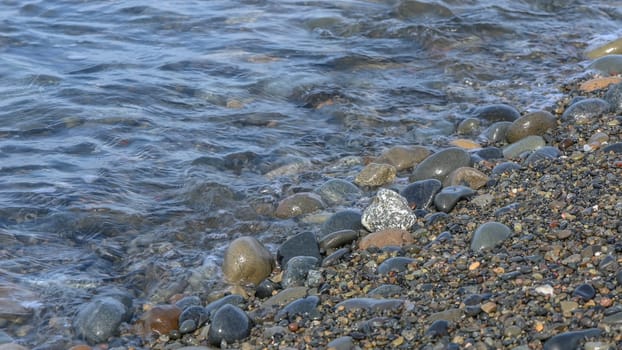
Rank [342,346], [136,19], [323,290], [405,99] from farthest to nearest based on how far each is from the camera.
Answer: [136,19] < [405,99] < [323,290] < [342,346]

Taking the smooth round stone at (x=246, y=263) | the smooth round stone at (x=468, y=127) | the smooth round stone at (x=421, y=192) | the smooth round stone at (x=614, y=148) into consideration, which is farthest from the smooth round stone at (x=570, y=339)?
the smooth round stone at (x=468, y=127)

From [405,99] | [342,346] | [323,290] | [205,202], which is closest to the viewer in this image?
[342,346]

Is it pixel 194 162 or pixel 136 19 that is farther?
pixel 136 19

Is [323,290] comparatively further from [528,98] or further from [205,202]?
[528,98]

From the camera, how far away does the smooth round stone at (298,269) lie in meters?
4.78

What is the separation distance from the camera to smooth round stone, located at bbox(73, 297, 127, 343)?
14.6 ft

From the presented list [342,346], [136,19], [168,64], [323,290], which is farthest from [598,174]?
[136,19]

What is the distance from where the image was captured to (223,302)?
462 centimetres

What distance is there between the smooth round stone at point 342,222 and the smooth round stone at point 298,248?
22 centimetres

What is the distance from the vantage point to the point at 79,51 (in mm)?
9172

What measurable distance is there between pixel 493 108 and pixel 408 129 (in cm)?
75

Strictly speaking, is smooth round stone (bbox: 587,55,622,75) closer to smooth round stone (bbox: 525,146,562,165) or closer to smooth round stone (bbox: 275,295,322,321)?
smooth round stone (bbox: 525,146,562,165)

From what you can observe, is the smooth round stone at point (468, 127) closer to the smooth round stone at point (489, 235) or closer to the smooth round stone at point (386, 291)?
the smooth round stone at point (489, 235)

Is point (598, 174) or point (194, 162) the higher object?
point (598, 174)
